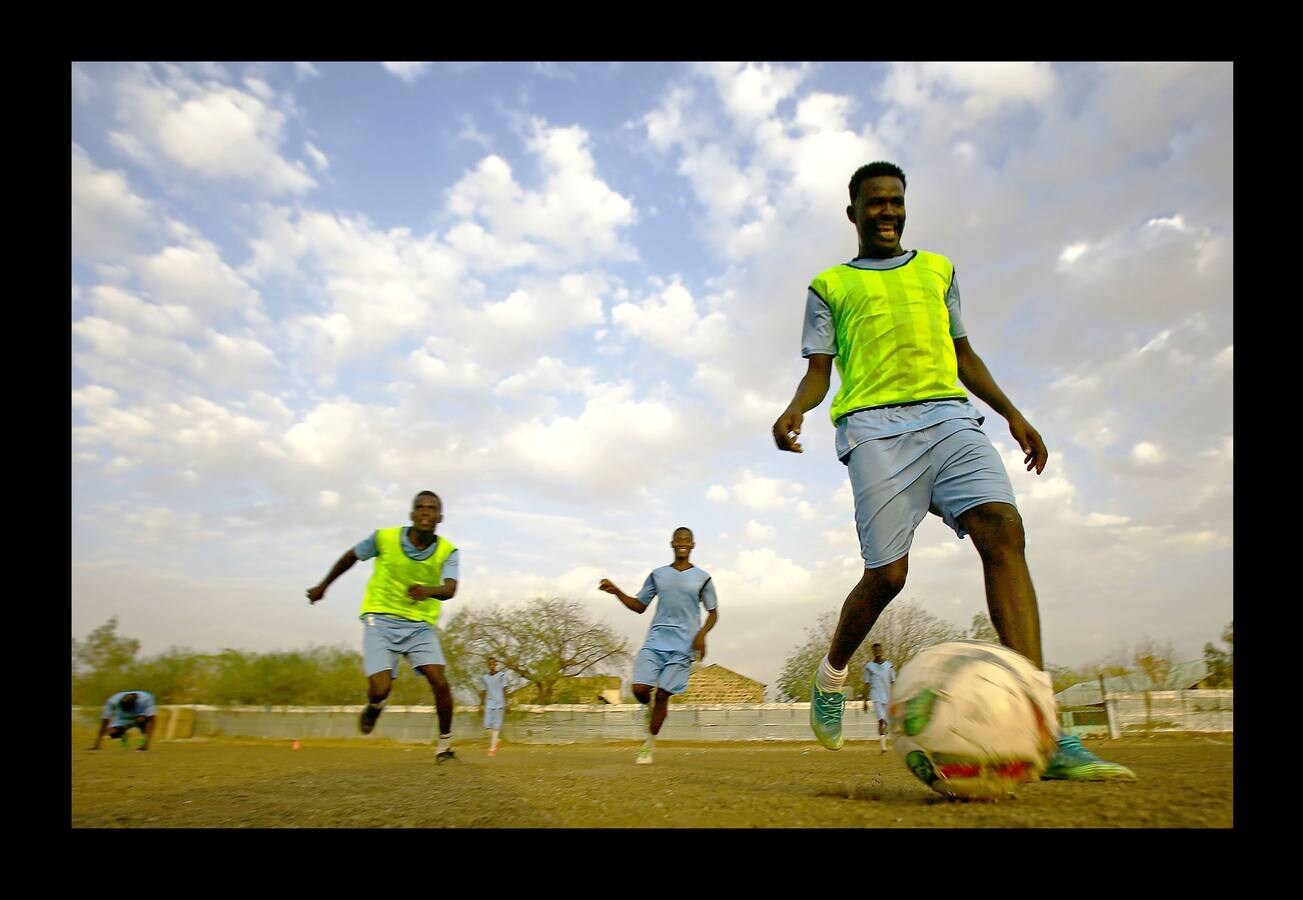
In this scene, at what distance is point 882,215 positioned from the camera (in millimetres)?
3602

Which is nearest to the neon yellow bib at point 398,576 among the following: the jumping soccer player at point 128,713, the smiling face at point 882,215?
the smiling face at point 882,215

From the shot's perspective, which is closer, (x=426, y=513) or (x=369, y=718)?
(x=426, y=513)

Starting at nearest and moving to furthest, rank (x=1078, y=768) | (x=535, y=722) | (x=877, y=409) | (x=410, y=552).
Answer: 1. (x=1078, y=768)
2. (x=877, y=409)
3. (x=410, y=552)
4. (x=535, y=722)

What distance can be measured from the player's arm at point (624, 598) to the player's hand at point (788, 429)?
4171 millimetres

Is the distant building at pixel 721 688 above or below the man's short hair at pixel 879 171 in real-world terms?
below

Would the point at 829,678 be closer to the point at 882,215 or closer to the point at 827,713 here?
the point at 827,713

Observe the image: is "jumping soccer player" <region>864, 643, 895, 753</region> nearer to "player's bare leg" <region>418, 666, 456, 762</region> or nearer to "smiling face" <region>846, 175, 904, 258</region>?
"player's bare leg" <region>418, 666, 456, 762</region>

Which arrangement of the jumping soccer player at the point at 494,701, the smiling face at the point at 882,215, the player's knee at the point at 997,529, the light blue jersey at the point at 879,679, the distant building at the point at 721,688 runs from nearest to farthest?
the player's knee at the point at 997,529
the smiling face at the point at 882,215
the light blue jersey at the point at 879,679
the jumping soccer player at the point at 494,701
the distant building at the point at 721,688

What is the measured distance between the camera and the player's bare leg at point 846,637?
3275 millimetres

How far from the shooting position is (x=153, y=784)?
4.77 m

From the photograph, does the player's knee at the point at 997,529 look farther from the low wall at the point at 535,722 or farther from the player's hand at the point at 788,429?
the low wall at the point at 535,722

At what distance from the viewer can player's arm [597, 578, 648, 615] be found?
24.2 ft

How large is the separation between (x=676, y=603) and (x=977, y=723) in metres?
5.59

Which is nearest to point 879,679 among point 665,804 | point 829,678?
point 829,678
